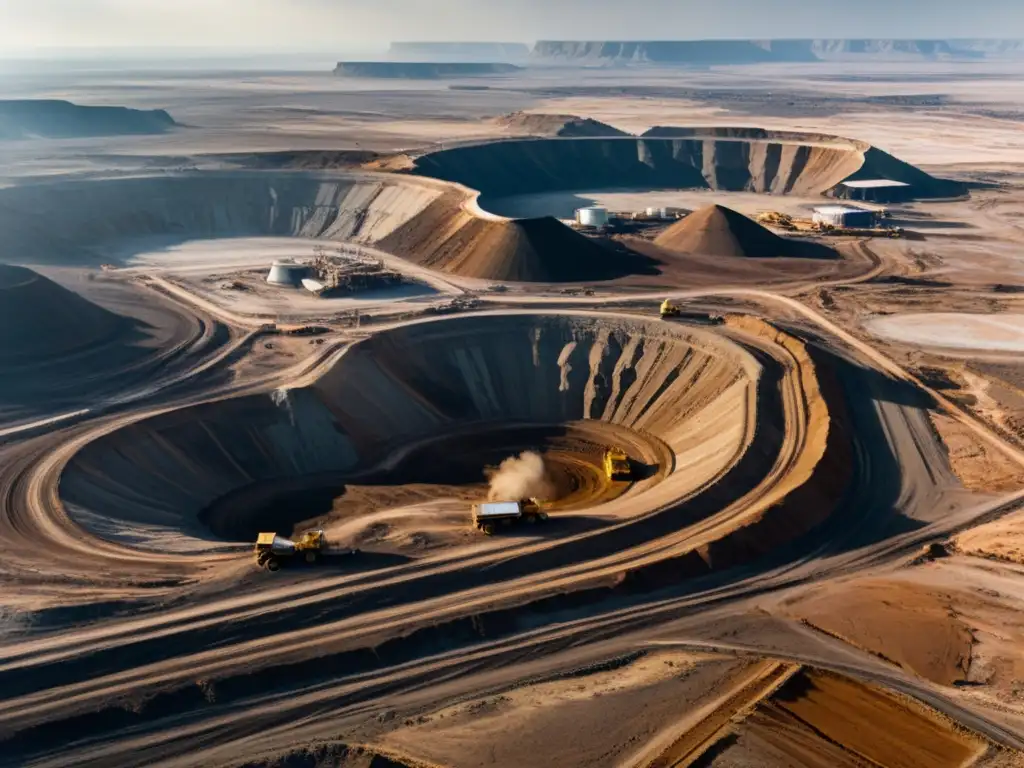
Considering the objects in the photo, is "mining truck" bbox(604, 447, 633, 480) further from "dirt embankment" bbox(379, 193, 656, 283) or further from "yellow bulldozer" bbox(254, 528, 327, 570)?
"dirt embankment" bbox(379, 193, 656, 283)

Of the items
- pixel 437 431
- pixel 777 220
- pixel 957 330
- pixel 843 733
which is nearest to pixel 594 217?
pixel 777 220

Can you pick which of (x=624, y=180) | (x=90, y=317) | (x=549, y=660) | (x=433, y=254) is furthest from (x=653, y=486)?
(x=624, y=180)

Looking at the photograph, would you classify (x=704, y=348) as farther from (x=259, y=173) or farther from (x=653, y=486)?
(x=259, y=173)

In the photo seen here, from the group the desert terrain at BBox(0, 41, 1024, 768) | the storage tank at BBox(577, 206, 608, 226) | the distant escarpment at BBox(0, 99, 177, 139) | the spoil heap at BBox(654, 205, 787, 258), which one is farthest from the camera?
the distant escarpment at BBox(0, 99, 177, 139)

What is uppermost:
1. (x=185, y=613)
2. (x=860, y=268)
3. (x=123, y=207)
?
(x=123, y=207)

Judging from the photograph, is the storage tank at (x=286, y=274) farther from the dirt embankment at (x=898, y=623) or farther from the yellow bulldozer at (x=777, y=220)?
the dirt embankment at (x=898, y=623)

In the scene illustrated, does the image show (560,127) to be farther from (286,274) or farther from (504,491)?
(504,491)

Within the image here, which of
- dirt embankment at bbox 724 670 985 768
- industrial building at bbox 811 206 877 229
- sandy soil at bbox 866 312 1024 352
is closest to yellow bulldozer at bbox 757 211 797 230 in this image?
industrial building at bbox 811 206 877 229
